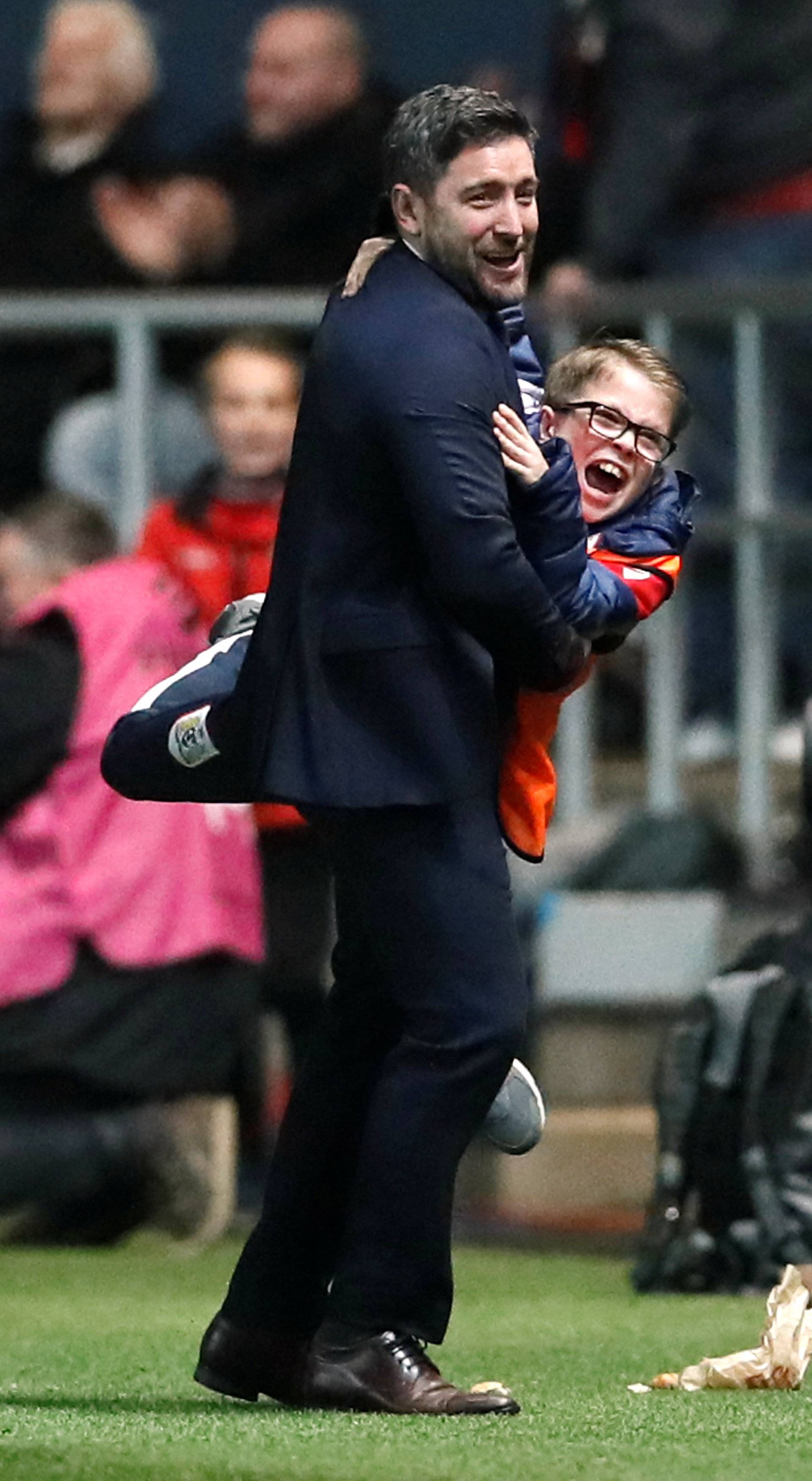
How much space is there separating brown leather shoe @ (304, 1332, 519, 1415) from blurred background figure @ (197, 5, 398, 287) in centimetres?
515

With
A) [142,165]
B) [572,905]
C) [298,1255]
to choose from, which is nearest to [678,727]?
[572,905]

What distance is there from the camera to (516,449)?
14.3ft

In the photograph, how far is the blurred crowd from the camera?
775 cm

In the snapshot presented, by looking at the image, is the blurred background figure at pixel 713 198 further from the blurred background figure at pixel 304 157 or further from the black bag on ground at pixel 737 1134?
the black bag on ground at pixel 737 1134

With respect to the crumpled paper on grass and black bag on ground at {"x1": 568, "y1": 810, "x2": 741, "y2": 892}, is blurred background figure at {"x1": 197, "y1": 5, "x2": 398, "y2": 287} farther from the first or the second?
the crumpled paper on grass

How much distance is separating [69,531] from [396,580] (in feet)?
12.7

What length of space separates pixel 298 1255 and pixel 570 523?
1.02 metres

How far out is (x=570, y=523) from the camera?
4.37 meters

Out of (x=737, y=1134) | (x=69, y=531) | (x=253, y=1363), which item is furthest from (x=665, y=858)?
(x=253, y=1363)

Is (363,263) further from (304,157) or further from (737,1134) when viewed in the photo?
(304,157)

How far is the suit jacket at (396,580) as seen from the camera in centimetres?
429

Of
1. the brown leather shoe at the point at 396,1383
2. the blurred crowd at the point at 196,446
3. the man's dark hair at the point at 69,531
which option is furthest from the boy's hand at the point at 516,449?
the man's dark hair at the point at 69,531

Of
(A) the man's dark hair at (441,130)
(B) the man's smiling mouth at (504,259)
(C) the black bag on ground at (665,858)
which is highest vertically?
(A) the man's dark hair at (441,130)

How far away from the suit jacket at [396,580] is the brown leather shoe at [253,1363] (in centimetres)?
72
